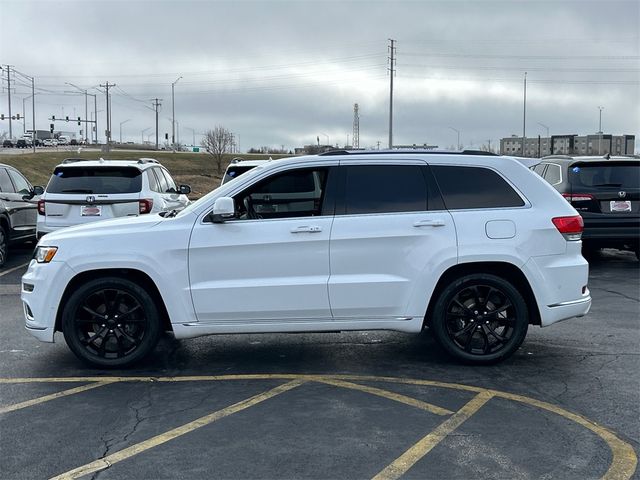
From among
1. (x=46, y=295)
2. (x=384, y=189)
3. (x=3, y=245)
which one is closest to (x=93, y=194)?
(x=3, y=245)

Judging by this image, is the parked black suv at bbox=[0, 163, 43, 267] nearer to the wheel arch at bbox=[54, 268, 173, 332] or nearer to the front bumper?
the front bumper

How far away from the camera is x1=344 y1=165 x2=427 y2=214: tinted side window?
5.93 metres

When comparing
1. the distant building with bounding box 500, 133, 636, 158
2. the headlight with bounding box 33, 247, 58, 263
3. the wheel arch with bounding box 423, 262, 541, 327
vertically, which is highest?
the distant building with bounding box 500, 133, 636, 158

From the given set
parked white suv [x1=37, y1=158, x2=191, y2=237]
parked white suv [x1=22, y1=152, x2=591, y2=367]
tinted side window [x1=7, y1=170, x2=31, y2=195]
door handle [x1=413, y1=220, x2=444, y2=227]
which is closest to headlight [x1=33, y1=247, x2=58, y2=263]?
parked white suv [x1=22, y1=152, x2=591, y2=367]

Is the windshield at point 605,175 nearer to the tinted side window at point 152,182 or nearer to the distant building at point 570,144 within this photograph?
the tinted side window at point 152,182

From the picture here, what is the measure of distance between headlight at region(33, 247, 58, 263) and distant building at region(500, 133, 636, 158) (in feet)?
210

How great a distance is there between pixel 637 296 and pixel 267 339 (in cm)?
544

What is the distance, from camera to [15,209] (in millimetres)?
12266

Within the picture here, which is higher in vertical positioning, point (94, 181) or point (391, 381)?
point (94, 181)

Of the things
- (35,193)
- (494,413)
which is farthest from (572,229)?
(35,193)

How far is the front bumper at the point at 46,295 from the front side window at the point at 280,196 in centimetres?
161

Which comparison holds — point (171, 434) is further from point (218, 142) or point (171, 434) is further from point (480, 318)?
point (218, 142)

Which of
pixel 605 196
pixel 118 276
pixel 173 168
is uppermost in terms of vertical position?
pixel 173 168

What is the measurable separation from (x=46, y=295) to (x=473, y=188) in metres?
3.87
